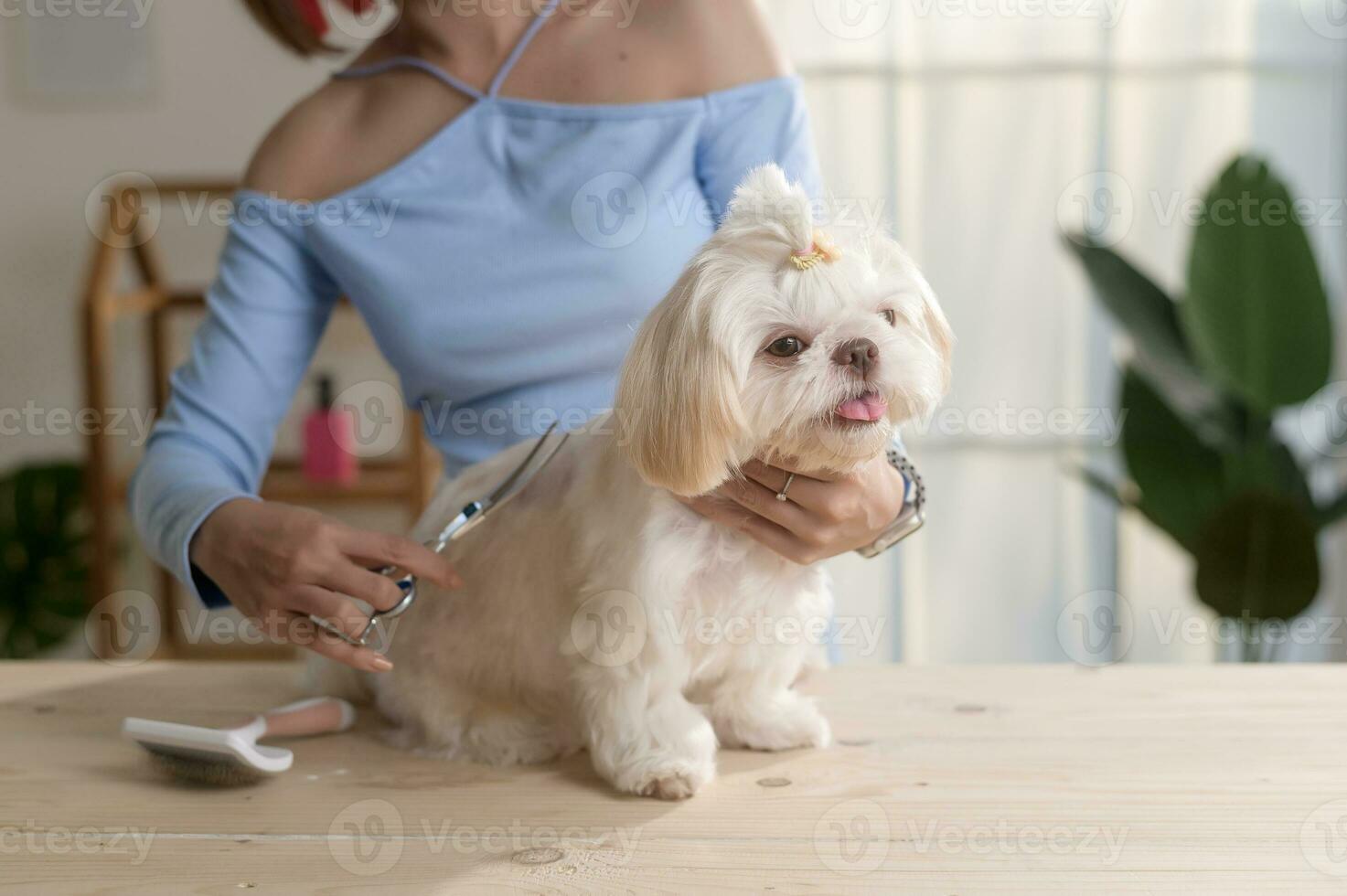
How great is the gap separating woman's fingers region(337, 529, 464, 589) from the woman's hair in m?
0.71

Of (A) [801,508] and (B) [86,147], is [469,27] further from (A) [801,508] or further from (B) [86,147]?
(B) [86,147]

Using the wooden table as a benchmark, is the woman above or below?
above

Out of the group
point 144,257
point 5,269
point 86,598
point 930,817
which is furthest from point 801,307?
point 5,269

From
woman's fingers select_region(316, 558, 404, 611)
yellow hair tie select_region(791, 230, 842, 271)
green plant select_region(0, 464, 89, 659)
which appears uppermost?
yellow hair tie select_region(791, 230, 842, 271)

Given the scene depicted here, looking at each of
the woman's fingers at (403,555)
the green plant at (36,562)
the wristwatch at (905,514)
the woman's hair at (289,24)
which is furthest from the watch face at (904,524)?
the green plant at (36,562)

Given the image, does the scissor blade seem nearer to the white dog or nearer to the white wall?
the white dog

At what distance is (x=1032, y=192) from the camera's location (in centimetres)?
280

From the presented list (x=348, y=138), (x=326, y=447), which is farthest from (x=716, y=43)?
(x=326, y=447)

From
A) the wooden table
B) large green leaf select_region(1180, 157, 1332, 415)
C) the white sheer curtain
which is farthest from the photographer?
the white sheer curtain

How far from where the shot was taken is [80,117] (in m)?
3.10

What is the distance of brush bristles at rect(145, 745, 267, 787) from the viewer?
97cm

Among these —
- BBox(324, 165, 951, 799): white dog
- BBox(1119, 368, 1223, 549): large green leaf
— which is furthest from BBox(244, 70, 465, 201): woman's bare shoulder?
BBox(1119, 368, 1223, 549): large green leaf

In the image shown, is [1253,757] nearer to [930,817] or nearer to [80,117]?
[930,817]

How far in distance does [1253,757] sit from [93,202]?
305 cm
